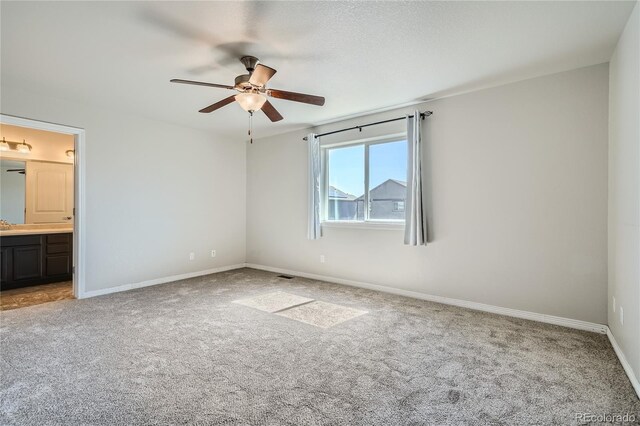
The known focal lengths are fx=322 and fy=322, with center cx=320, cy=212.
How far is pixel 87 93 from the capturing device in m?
3.88

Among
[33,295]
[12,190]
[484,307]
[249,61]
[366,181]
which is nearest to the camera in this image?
[249,61]

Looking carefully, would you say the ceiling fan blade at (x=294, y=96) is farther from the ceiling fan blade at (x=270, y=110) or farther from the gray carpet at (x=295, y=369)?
the gray carpet at (x=295, y=369)

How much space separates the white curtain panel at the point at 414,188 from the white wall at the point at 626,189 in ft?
5.78

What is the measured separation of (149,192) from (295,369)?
12.8 feet

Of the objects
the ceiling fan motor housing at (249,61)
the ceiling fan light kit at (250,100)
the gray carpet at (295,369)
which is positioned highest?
the ceiling fan motor housing at (249,61)

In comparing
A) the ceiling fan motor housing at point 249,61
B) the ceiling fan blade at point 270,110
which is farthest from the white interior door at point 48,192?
the ceiling fan motor housing at point 249,61

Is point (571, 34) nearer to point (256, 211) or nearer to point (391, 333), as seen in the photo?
point (391, 333)

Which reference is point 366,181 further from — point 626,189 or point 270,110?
point 626,189

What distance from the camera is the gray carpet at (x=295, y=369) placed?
1840mm

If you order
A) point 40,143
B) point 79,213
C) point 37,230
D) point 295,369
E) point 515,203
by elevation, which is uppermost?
point 40,143

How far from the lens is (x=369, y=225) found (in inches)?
186

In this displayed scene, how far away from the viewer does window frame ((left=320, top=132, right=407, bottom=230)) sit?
452cm

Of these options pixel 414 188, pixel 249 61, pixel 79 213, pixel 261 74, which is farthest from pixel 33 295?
pixel 414 188

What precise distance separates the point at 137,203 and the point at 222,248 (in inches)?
68.1
